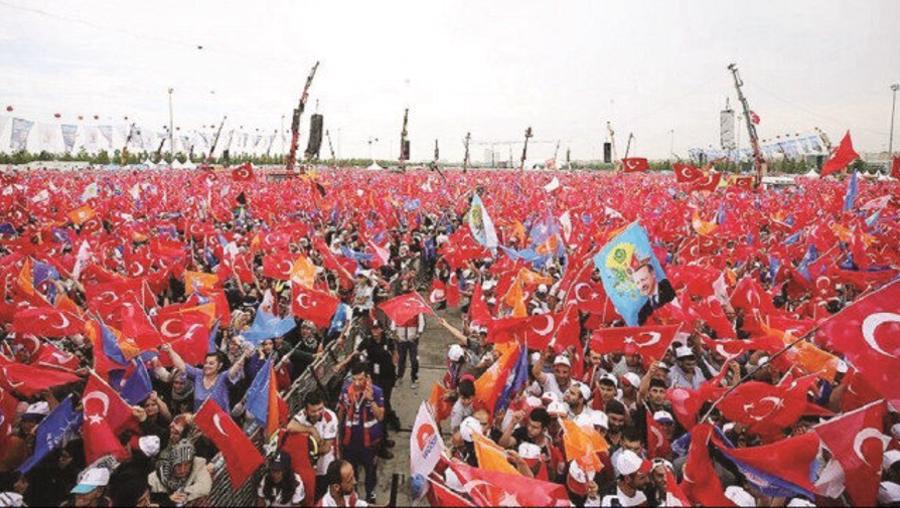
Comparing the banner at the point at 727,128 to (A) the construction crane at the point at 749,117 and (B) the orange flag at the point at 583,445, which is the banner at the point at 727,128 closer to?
(A) the construction crane at the point at 749,117

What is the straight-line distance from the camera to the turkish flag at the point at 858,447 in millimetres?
3787

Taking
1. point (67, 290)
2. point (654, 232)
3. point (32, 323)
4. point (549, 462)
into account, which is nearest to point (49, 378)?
point (32, 323)

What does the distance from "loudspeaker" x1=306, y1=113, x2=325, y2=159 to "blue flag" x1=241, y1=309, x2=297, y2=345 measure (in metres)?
30.2

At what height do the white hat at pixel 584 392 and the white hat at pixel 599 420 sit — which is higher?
the white hat at pixel 584 392

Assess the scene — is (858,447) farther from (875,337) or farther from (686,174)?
(686,174)

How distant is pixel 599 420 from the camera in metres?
4.82

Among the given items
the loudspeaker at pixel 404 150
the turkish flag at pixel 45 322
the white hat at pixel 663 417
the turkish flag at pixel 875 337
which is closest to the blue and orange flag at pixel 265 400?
the turkish flag at pixel 45 322

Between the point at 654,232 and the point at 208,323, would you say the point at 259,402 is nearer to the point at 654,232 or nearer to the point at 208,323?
the point at 208,323

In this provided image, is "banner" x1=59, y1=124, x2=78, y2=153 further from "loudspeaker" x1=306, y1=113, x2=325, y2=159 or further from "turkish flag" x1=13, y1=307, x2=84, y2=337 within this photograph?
"turkish flag" x1=13, y1=307, x2=84, y2=337

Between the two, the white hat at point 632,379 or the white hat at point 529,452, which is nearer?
the white hat at point 529,452

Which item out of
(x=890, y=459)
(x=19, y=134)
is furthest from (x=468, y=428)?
(x=19, y=134)

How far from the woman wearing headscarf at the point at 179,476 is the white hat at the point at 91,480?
1.56 ft

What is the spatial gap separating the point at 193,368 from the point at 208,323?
632 mm

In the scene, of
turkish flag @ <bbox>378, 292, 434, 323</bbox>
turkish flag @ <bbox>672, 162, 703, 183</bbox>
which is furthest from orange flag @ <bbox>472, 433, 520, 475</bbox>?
turkish flag @ <bbox>672, 162, 703, 183</bbox>
